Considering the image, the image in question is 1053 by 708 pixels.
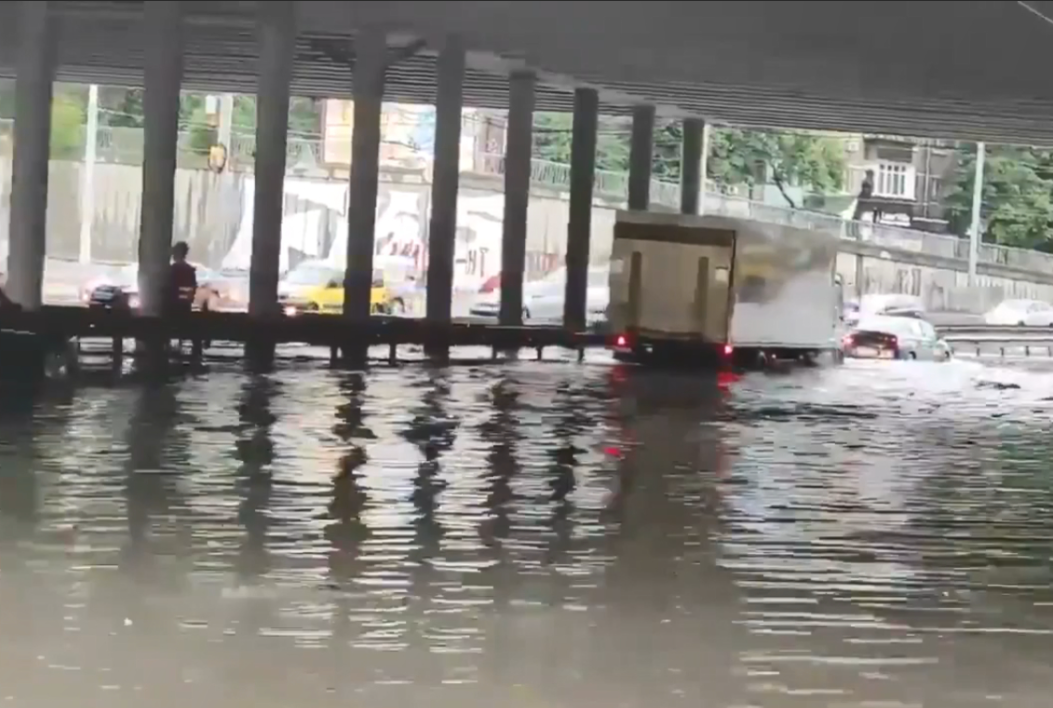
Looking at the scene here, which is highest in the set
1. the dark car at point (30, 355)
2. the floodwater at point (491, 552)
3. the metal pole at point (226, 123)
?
the metal pole at point (226, 123)

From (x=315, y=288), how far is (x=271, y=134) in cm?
102

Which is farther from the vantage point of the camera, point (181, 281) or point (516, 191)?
point (516, 191)

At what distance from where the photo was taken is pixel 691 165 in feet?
52.8

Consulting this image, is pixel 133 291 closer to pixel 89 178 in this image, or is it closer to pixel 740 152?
pixel 89 178

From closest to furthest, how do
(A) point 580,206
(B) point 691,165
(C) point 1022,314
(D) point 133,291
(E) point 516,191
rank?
(D) point 133,291
(E) point 516,191
(A) point 580,206
(C) point 1022,314
(B) point 691,165

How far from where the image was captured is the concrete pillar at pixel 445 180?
25.5ft

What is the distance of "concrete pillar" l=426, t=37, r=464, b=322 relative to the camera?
25.5ft

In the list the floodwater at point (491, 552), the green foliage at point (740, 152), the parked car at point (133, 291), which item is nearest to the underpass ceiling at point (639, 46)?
the green foliage at point (740, 152)

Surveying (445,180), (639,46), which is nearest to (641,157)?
(445,180)

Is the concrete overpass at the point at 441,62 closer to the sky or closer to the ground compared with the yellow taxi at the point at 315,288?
closer to the sky

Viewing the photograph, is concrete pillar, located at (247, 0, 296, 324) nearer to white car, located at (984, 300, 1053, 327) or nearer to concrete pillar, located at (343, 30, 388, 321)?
concrete pillar, located at (343, 30, 388, 321)

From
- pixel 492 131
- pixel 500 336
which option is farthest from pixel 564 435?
pixel 492 131

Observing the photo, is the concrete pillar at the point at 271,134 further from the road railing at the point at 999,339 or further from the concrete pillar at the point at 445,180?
the road railing at the point at 999,339

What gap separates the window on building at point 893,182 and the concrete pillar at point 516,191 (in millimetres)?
3518
